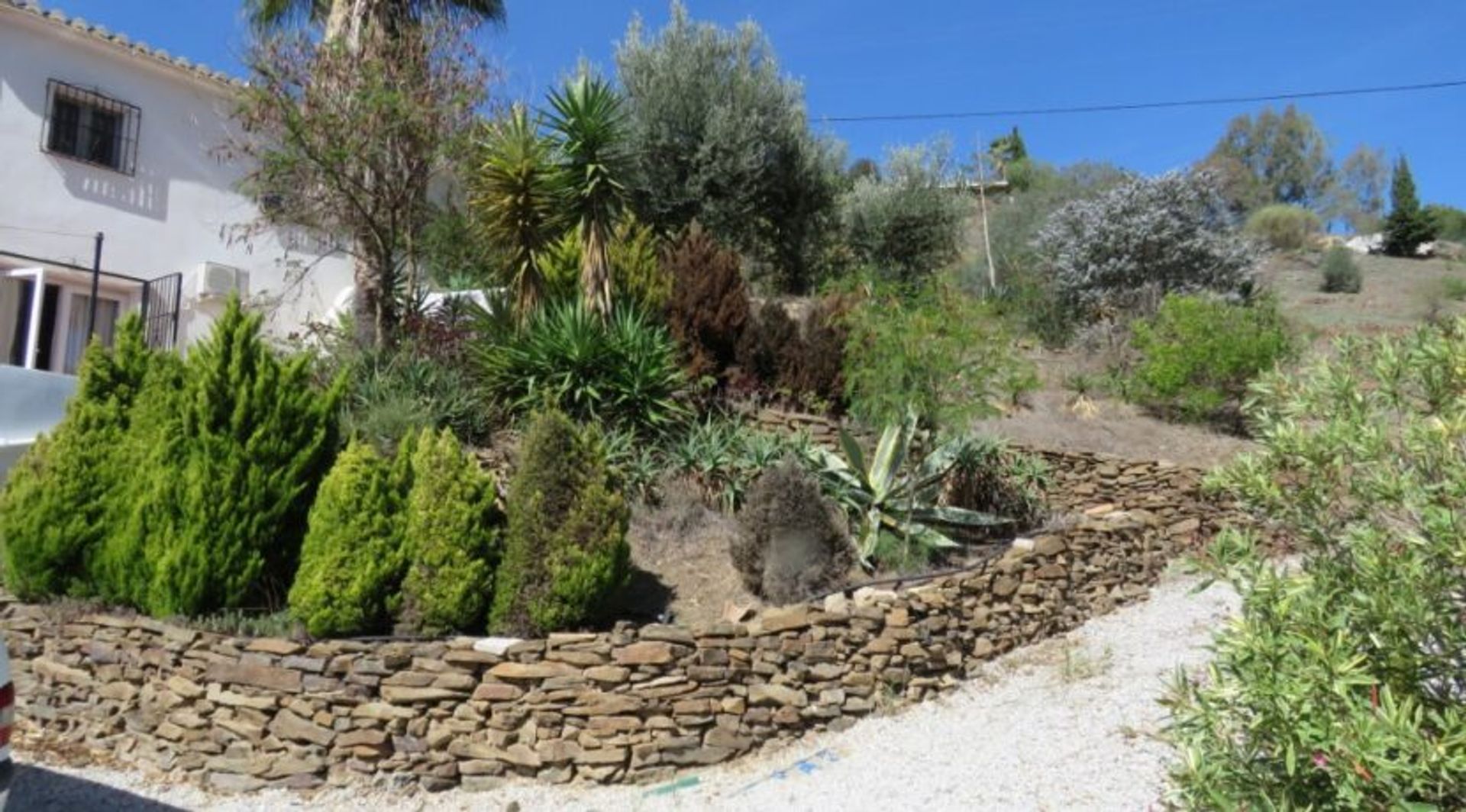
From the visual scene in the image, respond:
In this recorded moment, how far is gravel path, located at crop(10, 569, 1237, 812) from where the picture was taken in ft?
18.6

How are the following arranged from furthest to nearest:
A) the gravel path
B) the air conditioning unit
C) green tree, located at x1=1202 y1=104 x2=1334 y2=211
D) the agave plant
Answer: green tree, located at x1=1202 y1=104 x2=1334 y2=211 → the air conditioning unit → the agave plant → the gravel path

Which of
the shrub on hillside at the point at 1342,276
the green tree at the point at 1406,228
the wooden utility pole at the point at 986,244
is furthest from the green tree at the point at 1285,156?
the wooden utility pole at the point at 986,244

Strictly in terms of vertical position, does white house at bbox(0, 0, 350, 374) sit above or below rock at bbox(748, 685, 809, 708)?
above

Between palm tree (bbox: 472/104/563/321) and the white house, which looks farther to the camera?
the white house

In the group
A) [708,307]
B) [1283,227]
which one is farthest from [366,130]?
[1283,227]

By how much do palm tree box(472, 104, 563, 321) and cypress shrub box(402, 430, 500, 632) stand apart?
3904 millimetres

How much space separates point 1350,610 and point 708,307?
8.60m

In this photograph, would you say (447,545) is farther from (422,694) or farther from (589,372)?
(589,372)

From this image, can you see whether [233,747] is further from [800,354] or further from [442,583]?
[800,354]

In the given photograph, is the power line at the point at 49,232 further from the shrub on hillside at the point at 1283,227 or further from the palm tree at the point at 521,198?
the shrub on hillside at the point at 1283,227

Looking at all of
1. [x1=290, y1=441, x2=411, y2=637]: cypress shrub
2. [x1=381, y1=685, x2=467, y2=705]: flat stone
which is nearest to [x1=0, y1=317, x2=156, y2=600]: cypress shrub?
[x1=290, y1=441, x2=411, y2=637]: cypress shrub

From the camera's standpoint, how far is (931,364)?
9297 mm

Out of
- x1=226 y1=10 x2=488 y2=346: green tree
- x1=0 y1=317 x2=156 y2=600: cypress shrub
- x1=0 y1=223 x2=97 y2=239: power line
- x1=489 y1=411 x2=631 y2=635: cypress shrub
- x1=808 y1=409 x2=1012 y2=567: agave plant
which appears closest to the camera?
x1=489 y1=411 x2=631 y2=635: cypress shrub

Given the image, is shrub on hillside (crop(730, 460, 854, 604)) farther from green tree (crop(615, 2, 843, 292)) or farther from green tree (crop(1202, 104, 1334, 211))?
green tree (crop(1202, 104, 1334, 211))
